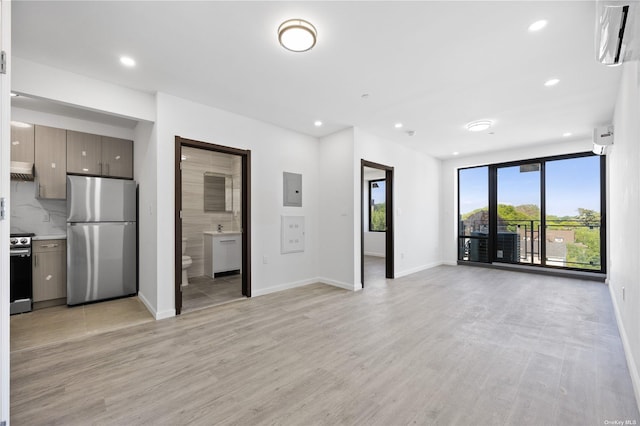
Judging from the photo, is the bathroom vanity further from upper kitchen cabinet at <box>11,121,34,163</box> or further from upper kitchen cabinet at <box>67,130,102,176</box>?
upper kitchen cabinet at <box>11,121,34,163</box>

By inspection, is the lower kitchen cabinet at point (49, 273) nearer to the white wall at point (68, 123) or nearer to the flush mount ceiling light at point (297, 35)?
the white wall at point (68, 123)

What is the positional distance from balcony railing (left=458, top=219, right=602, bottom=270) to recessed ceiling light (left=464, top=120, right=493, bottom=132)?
9.28ft

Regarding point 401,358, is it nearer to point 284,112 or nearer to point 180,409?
point 180,409

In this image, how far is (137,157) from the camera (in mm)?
4051

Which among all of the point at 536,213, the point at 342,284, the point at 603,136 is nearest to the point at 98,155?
the point at 342,284

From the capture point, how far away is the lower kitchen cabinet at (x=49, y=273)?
3477mm

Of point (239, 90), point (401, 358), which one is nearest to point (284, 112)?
point (239, 90)

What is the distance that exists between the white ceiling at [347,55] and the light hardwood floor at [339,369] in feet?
8.56

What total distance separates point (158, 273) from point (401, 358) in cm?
273

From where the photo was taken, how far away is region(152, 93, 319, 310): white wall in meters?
3.22

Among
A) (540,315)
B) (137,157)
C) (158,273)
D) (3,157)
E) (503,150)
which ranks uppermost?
(503,150)

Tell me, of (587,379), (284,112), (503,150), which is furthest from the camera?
(503,150)

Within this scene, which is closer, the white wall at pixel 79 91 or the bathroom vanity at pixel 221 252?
the white wall at pixel 79 91

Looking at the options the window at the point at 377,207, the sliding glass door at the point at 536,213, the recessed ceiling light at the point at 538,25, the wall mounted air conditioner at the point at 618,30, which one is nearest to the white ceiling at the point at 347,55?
the recessed ceiling light at the point at 538,25
